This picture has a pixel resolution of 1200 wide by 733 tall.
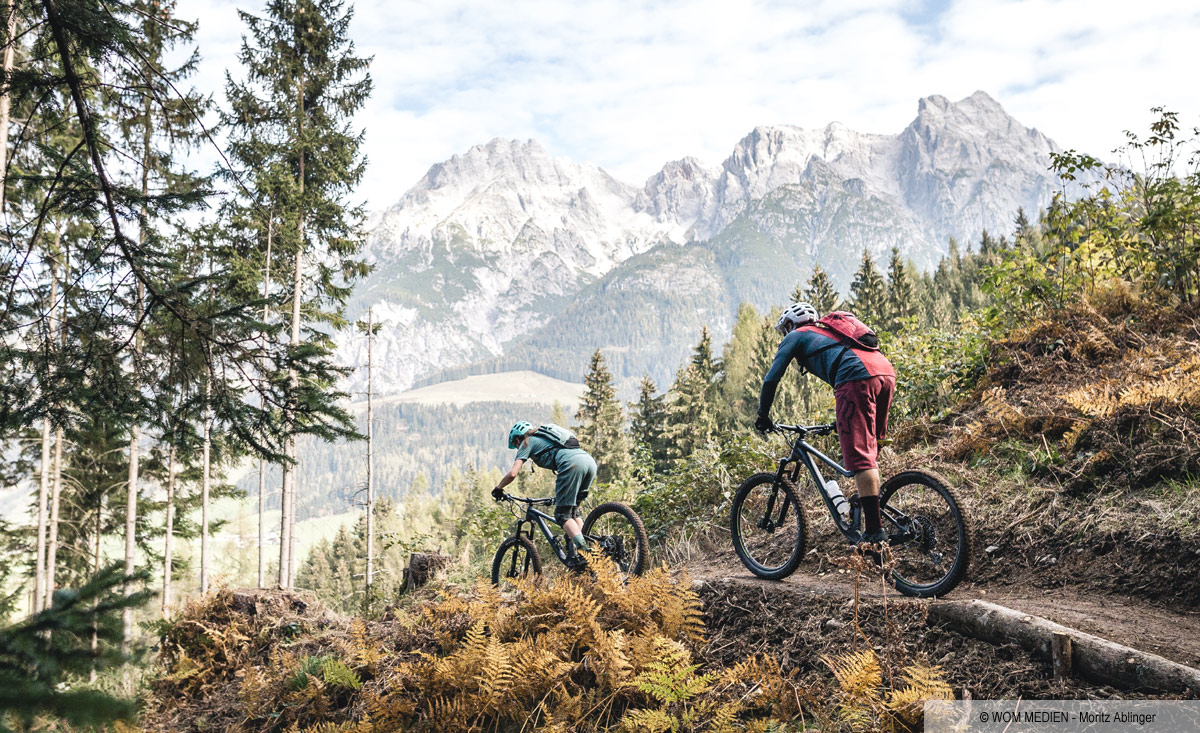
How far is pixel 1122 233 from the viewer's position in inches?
314

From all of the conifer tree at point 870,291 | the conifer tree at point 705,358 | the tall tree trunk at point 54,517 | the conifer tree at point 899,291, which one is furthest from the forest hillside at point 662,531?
the conifer tree at point 899,291

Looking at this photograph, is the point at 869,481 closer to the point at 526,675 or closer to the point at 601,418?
the point at 526,675

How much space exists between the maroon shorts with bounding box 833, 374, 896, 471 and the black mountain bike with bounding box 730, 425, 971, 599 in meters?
0.17

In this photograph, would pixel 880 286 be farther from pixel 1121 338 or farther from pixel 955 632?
pixel 955 632

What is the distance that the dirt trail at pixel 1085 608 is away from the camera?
129 inches

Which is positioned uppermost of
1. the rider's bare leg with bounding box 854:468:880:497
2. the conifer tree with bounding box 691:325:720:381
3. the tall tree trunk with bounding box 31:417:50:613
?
the conifer tree with bounding box 691:325:720:381

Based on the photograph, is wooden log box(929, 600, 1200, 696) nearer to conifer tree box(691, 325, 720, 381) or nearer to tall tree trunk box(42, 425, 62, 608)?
tall tree trunk box(42, 425, 62, 608)

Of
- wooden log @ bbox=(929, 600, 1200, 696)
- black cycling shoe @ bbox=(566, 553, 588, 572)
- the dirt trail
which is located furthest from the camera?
black cycling shoe @ bbox=(566, 553, 588, 572)

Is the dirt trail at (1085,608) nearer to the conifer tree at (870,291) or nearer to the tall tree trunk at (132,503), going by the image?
the tall tree trunk at (132,503)

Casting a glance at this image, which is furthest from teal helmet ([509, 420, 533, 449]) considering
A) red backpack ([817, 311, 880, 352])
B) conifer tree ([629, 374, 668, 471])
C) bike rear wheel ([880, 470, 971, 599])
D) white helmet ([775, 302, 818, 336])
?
conifer tree ([629, 374, 668, 471])

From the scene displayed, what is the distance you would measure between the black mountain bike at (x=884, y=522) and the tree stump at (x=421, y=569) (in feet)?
15.2

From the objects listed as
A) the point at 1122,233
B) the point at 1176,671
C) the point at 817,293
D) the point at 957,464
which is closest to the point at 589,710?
the point at 1176,671

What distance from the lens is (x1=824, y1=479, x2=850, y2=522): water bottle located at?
509cm

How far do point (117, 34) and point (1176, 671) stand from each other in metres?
6.62
